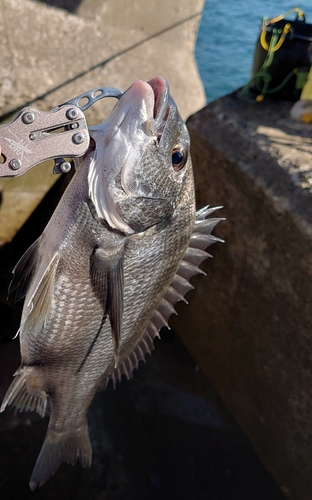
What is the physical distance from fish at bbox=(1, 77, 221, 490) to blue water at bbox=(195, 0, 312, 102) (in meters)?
6.61

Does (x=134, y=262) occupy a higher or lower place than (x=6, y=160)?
lower

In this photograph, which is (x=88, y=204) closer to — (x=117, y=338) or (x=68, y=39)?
(x=117, y=338)

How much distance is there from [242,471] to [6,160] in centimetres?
284

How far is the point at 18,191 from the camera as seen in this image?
385cm

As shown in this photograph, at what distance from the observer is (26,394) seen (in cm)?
208

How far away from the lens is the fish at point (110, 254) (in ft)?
5.02

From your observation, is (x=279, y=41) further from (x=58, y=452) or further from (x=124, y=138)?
(x=58, y=452)

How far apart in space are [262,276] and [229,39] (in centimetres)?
858

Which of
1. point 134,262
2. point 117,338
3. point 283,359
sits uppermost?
point 134,262

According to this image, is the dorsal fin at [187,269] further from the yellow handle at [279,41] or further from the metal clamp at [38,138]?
the yellow handle at [279,41]

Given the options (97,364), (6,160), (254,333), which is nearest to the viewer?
(6,160)

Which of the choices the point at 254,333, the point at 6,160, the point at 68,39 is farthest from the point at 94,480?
the point at 68,39

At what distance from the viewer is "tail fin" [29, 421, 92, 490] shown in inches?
91.0

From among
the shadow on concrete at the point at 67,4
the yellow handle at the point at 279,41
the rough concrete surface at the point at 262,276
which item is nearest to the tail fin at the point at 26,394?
the rough concrete surface at the point at 262,276
